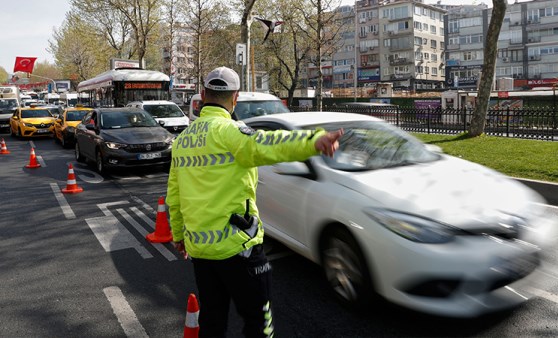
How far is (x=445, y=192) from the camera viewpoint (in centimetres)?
369

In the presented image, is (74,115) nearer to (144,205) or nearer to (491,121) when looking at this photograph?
(144,205)

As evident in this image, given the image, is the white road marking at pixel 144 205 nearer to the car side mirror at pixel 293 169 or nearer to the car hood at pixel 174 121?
the car side mirror at pixel 293 169

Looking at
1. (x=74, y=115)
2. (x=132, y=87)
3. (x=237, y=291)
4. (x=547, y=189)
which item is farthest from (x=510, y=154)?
(x=132, y=87)

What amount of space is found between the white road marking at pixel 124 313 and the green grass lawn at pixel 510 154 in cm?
730

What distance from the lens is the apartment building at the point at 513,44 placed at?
6481 cm

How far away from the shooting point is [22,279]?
470 cm

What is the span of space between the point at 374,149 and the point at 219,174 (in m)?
2.57

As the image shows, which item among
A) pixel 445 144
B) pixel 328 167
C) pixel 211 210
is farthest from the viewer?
pixel 445 144

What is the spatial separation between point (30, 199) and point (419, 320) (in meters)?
7.48

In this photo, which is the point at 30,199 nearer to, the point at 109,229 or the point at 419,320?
the point at 109,229

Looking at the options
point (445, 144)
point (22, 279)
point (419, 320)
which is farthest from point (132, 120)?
point (419, 320)

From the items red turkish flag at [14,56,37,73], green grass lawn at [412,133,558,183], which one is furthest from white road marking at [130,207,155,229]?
red turkish flag at [14,56,37,73]

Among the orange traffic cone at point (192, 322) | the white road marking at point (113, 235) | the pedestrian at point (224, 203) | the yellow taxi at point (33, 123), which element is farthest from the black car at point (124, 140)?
the yellow taxi at point (33, 123)

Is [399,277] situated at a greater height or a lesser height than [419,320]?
greater
